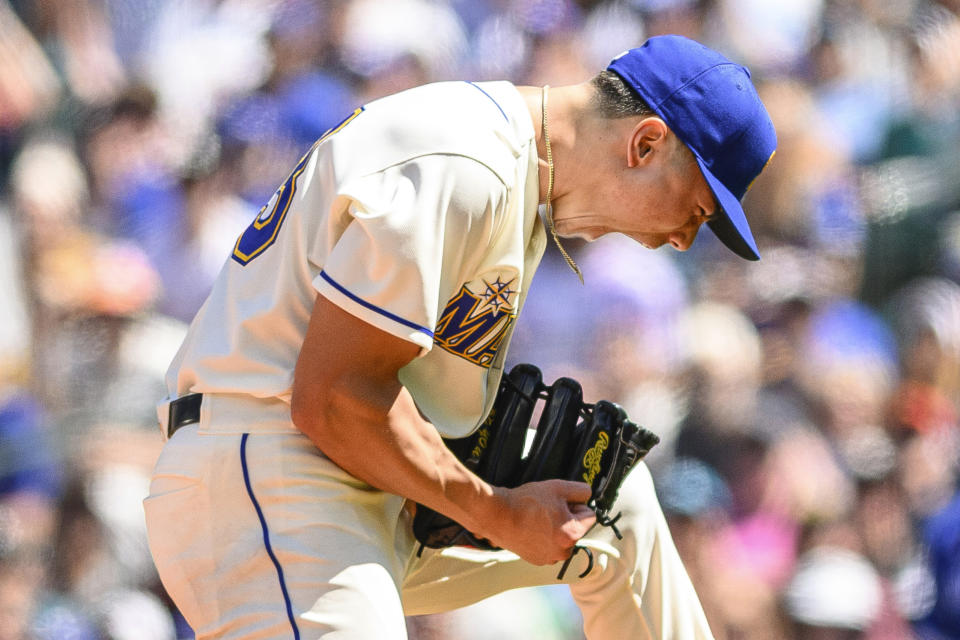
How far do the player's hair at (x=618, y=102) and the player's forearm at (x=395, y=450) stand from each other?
592 mm

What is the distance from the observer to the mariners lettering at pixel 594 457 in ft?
6.37

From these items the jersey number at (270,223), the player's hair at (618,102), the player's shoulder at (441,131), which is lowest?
the jersey number at (270,223)

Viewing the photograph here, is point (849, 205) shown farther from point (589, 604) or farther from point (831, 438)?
point (589, 604)

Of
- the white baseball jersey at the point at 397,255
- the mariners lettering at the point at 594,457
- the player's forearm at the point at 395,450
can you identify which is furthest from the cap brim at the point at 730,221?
the player's forearm at the point at 395,450

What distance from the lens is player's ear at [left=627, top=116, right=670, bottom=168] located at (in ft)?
5.76

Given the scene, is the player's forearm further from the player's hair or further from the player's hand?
the player's hair

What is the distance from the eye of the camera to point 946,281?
3963 mm

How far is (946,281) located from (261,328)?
10.3ft

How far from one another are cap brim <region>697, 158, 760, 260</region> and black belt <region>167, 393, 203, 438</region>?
916mm

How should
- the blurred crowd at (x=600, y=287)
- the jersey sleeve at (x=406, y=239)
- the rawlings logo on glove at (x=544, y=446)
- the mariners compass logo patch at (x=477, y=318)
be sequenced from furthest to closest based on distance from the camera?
the blurred crowd at (x=600, y=287) → the rawlings logo on glove at (x=544, y=446) → the mariners compass logo patch at (x=477, y=318) → the jersey sleeve at (x=406, y=239)

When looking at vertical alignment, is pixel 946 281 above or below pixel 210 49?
below

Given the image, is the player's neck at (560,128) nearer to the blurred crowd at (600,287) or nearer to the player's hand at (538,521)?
the player's hand at (538,521)

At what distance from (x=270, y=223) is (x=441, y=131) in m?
0.34

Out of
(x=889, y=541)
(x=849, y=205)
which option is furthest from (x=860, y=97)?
(x=889, y=541)
